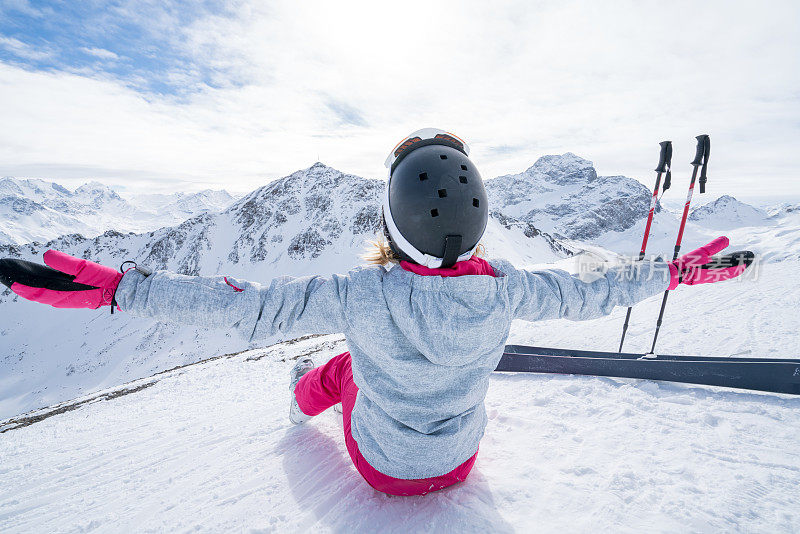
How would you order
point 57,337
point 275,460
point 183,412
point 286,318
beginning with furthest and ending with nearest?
point 57,337 < point 183,412 < point 275,460 < point 286,318

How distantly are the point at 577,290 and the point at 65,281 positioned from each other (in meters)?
2.95

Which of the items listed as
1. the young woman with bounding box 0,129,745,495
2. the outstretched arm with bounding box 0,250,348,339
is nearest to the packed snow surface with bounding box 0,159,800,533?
the young woman with bounding box 0,129,745,495

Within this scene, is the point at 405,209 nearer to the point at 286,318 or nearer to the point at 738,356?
the point at 286,318

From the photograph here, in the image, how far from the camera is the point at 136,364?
3847 cm

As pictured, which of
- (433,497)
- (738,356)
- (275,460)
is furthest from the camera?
(738,356)

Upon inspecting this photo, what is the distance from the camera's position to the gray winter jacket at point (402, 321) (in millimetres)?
1762

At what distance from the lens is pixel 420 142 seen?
7.14ft

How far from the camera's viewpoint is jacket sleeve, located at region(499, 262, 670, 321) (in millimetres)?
2123

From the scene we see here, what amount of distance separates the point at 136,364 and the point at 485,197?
4880 centimetres

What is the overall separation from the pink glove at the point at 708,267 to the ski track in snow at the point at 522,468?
123cm

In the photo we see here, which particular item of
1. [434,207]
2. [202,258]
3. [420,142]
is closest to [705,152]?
[420,142]

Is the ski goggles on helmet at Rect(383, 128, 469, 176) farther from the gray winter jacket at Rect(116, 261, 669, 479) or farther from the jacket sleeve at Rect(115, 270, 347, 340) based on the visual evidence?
the jacket sleeve at Rect(115, 270, 347, 340)

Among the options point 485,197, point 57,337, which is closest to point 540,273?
point 485,197

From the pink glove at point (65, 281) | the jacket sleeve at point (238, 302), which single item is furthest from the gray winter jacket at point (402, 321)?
the pink glove at point (65, 281)
